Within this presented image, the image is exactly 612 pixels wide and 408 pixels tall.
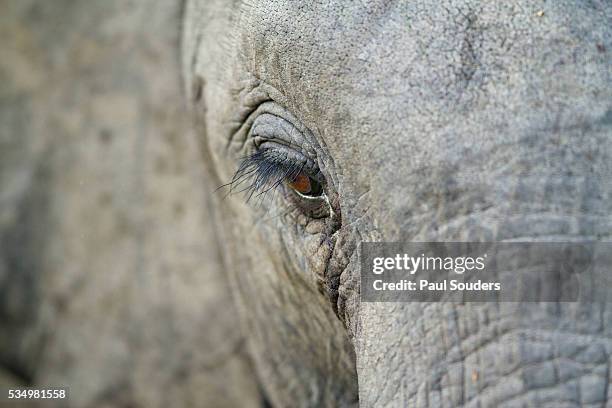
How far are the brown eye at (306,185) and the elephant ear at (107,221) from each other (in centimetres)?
74

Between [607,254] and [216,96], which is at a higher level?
[216,96]

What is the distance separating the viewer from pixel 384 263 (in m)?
1.62

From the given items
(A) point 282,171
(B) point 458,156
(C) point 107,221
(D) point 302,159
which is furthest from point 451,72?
(C) point 107,221

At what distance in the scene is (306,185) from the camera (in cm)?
194

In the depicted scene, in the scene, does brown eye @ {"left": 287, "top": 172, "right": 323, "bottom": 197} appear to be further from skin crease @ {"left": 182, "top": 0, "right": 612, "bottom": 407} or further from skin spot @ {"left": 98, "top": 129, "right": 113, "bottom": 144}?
skin spot @ {"left": 98, "top": 129, "right": 113, "bottom": 144}

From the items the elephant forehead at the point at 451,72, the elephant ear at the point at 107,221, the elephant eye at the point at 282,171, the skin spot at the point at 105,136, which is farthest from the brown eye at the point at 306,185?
the skin spot at the point at 105,136

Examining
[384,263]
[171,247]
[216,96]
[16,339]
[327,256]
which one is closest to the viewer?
[384,263]

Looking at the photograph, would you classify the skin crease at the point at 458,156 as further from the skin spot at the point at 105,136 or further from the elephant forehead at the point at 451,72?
the skin spot at the point at 105,136

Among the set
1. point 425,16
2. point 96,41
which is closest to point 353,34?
point 425,16

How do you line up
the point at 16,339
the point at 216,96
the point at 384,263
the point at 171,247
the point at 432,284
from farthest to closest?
the point at 16,339, the point at 171,247, the point at 216,96, the point at 384,263, the point at 432,284

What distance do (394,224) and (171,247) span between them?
4.17 ft

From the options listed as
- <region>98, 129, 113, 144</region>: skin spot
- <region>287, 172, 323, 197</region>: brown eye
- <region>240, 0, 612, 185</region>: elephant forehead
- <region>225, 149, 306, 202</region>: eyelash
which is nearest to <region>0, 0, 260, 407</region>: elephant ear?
<region>98, 129, 113, 144</region>: skin spot

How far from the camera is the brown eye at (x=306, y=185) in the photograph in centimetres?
192

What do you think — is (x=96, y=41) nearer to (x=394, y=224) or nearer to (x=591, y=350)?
(x=394, y=224)
